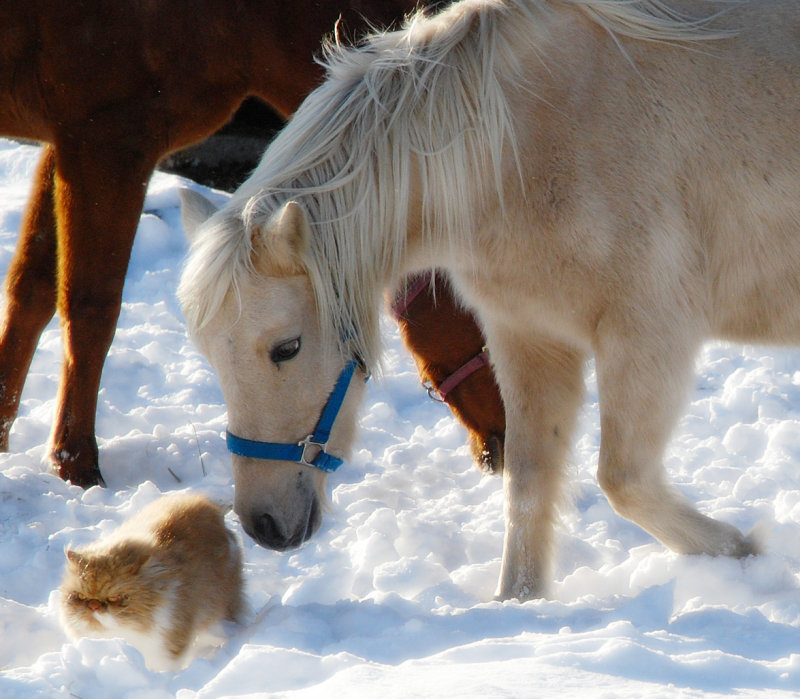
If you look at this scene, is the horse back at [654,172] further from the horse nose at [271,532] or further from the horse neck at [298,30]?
the horse neck at [298,30]

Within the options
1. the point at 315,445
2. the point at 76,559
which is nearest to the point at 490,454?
the point at 315,445

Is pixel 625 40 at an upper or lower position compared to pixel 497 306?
upper

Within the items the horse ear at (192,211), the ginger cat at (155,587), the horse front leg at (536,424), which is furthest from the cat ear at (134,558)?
the horse front leg at (536,424)

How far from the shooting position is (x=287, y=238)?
2.71m

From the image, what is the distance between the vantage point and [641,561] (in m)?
3.12

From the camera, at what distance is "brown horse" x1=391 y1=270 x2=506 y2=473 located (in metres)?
4.17

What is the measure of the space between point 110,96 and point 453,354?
1.72 meters

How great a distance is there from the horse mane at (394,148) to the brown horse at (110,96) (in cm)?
139

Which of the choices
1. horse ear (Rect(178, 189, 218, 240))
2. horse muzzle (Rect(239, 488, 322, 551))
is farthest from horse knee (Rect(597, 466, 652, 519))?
horse ear (Rect(178, 189, 218, 240))

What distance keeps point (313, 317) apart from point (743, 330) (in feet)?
4.38

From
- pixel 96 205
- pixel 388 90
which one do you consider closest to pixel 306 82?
pixel 96 205

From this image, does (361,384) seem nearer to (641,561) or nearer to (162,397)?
(641,561)

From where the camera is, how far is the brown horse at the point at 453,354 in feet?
13.7

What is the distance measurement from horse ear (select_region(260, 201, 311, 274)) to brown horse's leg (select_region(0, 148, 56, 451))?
2235 mm
